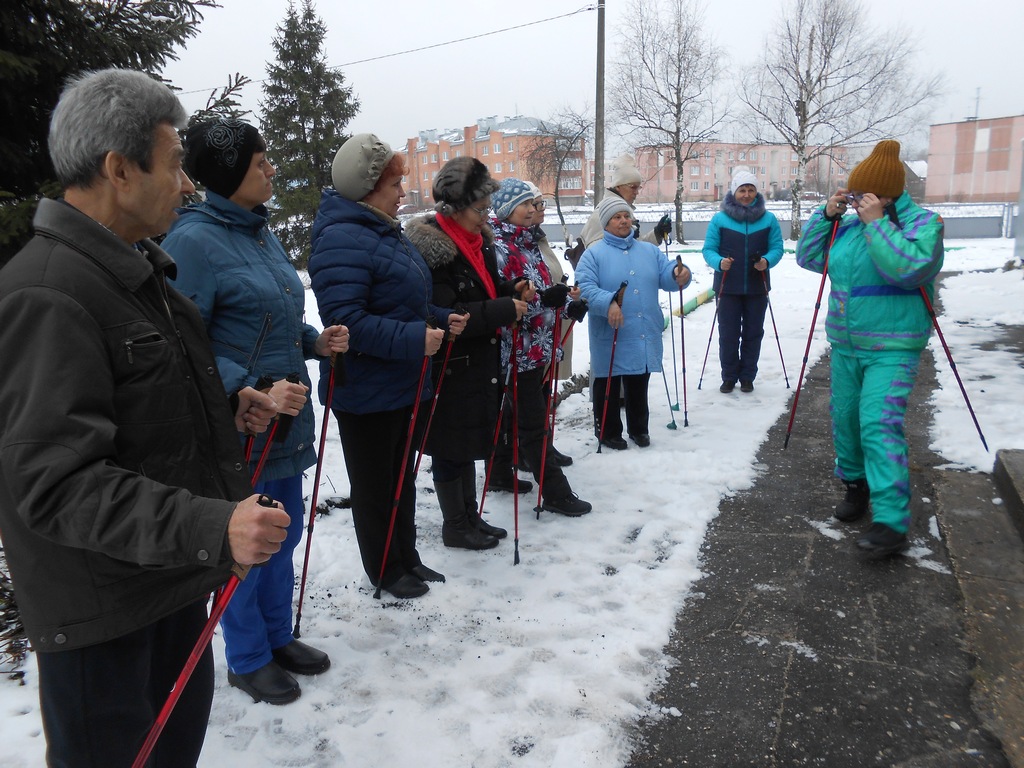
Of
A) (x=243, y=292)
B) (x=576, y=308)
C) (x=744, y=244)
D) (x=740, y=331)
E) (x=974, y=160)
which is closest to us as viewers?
(x=243, y=292)

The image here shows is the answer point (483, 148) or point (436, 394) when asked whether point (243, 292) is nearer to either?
point (436, 394)

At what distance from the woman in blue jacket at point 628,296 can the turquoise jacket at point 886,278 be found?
1439 mm

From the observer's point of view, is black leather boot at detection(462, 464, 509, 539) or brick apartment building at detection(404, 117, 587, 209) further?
brick apartment building at detection(404, 117, 587, 209)

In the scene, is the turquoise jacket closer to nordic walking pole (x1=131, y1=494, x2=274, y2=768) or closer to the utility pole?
nordic walking pole (x1=131, y1=494, x2=274, y2=768)

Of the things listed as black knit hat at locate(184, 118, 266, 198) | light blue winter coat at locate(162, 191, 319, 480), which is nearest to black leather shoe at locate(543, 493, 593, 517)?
light blue winter coat at locate(162, 191, 319, 480)

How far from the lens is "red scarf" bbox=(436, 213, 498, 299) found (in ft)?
11.3

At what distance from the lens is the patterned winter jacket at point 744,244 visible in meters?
6.16

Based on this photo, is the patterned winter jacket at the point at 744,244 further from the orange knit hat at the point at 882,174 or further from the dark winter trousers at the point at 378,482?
the dark winter trousers at the point at 378,482

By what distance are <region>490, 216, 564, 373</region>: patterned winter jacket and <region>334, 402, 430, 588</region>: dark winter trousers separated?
3.13 feet

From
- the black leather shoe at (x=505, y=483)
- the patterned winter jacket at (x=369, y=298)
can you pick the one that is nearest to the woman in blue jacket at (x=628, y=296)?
the black leather shoe at (x=505, y=483)

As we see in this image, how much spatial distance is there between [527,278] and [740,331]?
313cm

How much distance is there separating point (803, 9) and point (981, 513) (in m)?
27.7

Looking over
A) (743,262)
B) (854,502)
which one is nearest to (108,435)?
(854,502)

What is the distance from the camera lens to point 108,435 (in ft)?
4.07
